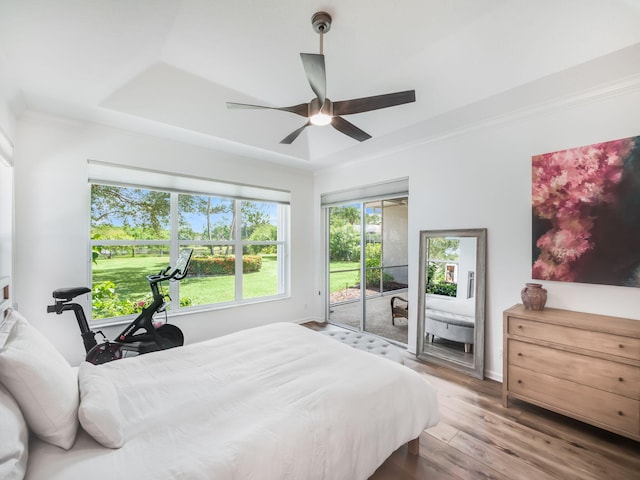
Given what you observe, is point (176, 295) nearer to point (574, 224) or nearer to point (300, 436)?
point (300, 436)

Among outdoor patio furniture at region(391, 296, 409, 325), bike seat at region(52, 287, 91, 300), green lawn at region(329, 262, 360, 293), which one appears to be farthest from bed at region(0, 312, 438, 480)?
green lawn at region(329, 262, 360, 293)

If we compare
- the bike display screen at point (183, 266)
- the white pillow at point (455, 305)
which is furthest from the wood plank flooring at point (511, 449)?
the bike display screen at point (183, 266)

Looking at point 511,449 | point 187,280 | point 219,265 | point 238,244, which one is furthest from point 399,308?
point 187,280

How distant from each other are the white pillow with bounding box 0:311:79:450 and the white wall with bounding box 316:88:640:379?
3218 mm

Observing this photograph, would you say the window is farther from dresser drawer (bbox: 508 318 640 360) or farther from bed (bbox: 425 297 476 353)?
dresser drawer (bbox: 508 318 640 360)

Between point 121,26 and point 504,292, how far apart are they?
149 inches

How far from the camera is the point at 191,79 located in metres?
2.69

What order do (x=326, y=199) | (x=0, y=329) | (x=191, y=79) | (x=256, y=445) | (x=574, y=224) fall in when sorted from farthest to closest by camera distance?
(x=326, y=199) → (x=191, y=79) → (x=574, y=224) → (x=0, y=329) → (x=256, y=445)

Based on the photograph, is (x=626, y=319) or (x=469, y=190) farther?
(x=469, y=190)

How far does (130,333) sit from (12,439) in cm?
215

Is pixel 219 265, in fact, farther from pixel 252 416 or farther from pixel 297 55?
pixel 252 416

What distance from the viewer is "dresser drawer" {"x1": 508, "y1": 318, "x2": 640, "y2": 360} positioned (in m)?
1.86

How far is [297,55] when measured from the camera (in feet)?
7.88

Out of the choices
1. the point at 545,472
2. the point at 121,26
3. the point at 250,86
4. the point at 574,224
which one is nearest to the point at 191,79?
the point at 250,86
